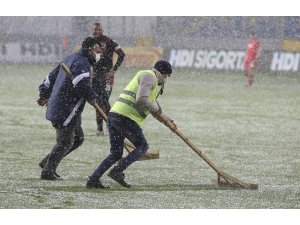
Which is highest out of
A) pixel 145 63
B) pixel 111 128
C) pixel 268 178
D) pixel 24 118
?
pixel 111 128

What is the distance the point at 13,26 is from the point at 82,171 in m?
30.7

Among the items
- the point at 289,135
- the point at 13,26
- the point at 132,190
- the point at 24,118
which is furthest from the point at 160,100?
the point at 13,26

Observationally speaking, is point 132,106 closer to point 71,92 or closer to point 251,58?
point 71,92

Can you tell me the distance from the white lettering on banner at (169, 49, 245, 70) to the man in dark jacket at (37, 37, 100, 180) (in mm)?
24972

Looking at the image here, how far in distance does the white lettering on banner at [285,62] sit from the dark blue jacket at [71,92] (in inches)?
948

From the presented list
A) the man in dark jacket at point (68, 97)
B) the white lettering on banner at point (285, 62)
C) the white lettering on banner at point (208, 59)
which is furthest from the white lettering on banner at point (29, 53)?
the man in dark jacket at point (68, 97)

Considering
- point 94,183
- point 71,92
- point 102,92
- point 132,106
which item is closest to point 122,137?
point 132,106

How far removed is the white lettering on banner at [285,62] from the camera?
1329 inches

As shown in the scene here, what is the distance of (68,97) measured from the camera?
33.3 ft

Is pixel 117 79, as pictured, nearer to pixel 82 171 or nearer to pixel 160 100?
pixel 160 100

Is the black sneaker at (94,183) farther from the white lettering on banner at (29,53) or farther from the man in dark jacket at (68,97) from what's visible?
the white lettering on banner at (29,53)

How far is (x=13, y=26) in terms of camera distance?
41.4m

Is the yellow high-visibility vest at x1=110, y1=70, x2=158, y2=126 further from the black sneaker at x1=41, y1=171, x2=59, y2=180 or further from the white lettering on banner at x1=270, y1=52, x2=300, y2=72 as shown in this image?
the white lettering on banner at x1=270, y1=52, x2=300, y2=72

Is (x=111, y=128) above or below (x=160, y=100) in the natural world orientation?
above
